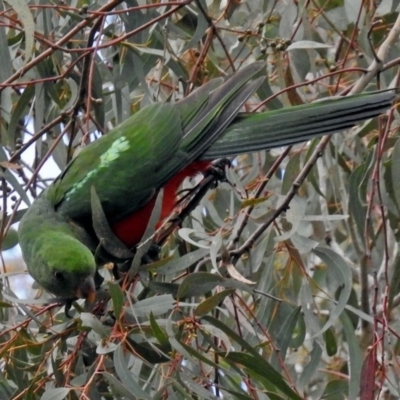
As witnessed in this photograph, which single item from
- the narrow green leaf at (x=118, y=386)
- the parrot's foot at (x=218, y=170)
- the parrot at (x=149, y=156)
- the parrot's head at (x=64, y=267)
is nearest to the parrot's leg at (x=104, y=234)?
the parrot's head at (x=64, y=267)

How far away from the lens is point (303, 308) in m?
2.18

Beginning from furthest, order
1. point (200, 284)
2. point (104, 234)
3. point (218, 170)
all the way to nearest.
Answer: point (218, 170) → point (104, 234) → point (200, 284)

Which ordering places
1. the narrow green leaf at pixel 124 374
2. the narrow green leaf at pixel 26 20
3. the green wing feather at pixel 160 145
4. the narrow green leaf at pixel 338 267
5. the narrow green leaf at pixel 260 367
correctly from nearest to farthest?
the narrow green leaf at pixel 124 374
the narrow green leaf at pixel 260 367
the narrow green leaf at pixel 26 20
the narrow green leaf at pixel 338 267
the green wing feather at pixel 160 145

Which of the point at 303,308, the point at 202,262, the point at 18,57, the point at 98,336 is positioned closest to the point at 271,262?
the point at 303,308

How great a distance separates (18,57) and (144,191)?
2.26ft

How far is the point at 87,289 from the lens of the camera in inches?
76.9

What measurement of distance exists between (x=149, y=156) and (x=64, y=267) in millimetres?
531

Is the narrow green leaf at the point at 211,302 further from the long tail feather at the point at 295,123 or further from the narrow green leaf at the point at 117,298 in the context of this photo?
the long tail feather at the point at 295,123

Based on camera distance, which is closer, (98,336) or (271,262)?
(98,336)

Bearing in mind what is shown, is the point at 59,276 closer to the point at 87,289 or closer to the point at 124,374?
the point at 87,289

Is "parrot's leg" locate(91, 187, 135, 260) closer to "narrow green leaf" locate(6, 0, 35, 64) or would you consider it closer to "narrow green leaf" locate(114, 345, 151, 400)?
"narrow green leaf" locate(114, 345, 151, 400)

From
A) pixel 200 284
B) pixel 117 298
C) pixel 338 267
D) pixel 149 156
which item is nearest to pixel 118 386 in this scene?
pixel 117 298

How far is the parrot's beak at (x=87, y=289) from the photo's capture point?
6.39ft

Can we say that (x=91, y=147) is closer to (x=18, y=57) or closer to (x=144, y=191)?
(x=144, y=191)
